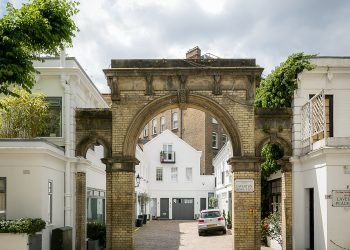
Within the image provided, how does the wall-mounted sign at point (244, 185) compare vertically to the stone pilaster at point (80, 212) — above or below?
above

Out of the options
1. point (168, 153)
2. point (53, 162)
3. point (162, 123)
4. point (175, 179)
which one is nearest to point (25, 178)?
point (53, 162)

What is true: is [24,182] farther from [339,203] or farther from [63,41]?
[339,203]

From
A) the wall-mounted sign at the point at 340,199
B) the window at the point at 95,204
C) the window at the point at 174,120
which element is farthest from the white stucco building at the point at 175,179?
the wall-mounted sign at the point at 340,199

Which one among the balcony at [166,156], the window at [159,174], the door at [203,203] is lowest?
the door at [203,203]

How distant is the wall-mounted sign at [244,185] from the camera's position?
19.1m

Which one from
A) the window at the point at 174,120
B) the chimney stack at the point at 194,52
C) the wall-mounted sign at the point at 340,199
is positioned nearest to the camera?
the wall-mounted sign at the point at 340,199

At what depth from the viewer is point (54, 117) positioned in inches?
788

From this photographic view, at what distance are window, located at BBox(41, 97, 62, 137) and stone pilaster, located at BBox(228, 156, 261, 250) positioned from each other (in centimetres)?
631


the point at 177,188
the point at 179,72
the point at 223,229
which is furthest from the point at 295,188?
the point at 177,188

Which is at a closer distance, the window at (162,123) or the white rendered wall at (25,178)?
the white rendered wall at (25,178)

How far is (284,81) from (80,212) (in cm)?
874

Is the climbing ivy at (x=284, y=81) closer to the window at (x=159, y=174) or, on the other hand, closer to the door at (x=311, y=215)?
the door at (x=311, y=215)

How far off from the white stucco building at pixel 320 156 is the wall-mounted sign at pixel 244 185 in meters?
1.70

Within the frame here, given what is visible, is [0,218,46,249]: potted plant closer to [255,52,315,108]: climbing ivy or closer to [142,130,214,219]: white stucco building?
[255,52,315,108]: climbing ivy
